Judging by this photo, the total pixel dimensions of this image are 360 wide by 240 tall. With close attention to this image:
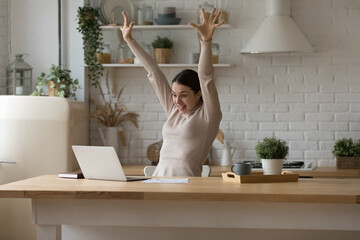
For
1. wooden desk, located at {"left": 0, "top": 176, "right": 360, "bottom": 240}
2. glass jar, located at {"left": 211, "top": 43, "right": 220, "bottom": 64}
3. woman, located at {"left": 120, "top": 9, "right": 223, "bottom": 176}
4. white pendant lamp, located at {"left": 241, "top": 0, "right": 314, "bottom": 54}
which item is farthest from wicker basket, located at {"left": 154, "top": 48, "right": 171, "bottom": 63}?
wooden desk, located at {"left": 0, "top": 176, "right": 360, "bottom": 240}

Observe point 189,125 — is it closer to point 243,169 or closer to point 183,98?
point 183,98

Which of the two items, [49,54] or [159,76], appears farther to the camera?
[49,54]

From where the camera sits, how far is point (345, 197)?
2.68 metres

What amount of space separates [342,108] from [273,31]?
0.90 metres

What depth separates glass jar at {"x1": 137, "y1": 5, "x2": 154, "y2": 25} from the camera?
546 cm

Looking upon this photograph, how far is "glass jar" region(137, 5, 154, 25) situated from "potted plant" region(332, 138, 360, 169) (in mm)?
1856

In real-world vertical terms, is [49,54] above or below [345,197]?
above

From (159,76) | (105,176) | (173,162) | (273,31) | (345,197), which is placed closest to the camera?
(345,197)

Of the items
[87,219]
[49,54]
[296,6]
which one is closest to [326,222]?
[87,219]

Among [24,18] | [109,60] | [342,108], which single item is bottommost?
[342,108]

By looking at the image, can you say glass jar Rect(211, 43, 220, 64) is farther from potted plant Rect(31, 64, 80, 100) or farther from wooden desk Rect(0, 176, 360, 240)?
wooden desk Rect(0, 176, 360, 240)

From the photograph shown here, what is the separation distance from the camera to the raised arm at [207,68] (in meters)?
3.34

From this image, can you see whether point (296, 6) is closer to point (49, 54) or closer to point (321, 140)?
point (321, 140)

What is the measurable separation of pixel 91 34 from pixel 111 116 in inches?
28.2
